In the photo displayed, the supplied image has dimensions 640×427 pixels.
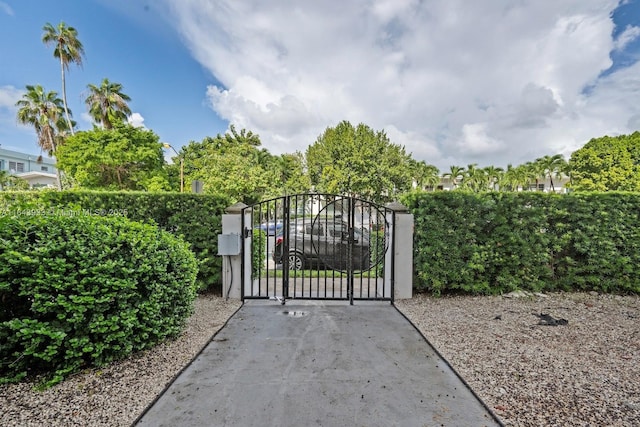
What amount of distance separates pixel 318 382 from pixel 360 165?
56.5 feet

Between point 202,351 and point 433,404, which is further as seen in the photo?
point 202,351

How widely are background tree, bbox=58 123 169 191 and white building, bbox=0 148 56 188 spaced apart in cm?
2010

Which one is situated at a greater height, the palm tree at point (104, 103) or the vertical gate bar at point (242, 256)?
the palm tree at point (104, 103)

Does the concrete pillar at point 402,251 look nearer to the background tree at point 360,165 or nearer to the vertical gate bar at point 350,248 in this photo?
the vertical gate bar at point 350,248

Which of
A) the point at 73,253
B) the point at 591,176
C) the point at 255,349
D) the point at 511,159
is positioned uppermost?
the point at 511,159

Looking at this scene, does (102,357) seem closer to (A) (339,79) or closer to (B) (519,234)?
(B) (519,234)

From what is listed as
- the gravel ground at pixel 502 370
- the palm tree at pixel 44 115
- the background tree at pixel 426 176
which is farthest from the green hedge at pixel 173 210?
the background tree at pixel 426 176

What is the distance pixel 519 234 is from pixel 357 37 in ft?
18.7

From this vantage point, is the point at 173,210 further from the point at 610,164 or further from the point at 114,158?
the point at 610,164

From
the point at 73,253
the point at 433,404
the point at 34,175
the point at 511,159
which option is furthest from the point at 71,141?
the point at 511,159

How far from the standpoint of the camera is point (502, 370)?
2.69m

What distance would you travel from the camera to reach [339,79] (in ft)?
29.6

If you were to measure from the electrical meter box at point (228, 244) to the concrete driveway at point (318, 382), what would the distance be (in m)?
1.29

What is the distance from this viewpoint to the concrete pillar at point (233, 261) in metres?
4.82
